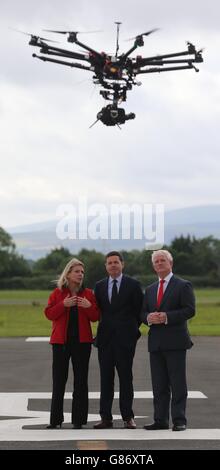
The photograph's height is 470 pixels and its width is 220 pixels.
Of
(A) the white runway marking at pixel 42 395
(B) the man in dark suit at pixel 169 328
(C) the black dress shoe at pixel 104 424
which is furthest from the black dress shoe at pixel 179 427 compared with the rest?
(A) the white runway marking at pixel 42 395

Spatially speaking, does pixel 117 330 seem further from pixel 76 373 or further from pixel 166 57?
pixel 166 57

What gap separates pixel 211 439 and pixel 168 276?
187 centimetres

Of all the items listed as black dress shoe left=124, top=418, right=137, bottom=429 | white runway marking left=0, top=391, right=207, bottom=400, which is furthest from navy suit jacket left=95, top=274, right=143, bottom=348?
white runway marking left=0, top=391, right=207, bottom=400

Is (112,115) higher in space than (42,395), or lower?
higher

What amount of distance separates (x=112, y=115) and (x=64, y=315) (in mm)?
24677

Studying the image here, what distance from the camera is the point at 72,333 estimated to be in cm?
1116

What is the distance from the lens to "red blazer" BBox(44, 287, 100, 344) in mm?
11078

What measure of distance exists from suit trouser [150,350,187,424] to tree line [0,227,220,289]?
6739 centimetres

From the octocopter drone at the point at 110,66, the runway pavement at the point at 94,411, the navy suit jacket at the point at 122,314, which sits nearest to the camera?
the runway pavement at the point at 94,411

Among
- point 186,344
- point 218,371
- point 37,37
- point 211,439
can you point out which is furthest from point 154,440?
point 37,37

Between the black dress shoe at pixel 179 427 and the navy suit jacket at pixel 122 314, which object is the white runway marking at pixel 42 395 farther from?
the black dress shoe at pixel 179 427

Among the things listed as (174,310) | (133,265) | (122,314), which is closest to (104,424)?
(122,314)

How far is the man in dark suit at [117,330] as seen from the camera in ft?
36.5
